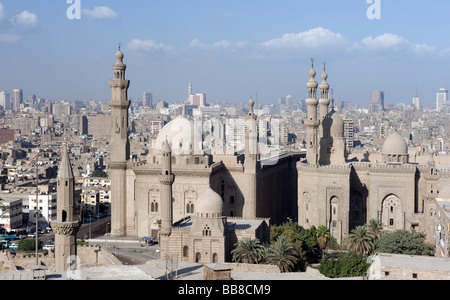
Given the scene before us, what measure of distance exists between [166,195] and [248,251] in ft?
15.1

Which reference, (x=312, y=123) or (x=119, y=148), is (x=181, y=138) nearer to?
(x=119, y=148)

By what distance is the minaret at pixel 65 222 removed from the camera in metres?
22.5

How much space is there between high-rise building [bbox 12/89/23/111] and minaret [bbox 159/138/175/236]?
162m

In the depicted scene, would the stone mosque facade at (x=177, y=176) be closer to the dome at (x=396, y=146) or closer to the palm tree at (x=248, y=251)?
the palm tree at (x=248, y=251)

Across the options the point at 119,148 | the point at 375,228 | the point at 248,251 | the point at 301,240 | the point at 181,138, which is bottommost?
the point at 301,240

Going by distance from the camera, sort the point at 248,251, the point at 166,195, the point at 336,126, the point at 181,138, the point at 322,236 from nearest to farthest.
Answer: the point at 248,251 → the point at 166,195 → the point at 322,236 → the point at 181,138 → the point at 336,126

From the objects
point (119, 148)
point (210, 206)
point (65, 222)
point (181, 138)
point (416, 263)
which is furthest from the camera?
point (119, 148)

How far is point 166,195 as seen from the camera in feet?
95.3

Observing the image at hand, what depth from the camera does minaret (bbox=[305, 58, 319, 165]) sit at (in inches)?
1416

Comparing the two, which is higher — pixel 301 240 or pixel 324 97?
pixel 324 97

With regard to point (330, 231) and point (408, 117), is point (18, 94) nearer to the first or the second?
point (408, 117)

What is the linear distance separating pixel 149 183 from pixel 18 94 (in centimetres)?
16267

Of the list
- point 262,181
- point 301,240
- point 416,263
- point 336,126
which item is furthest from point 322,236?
point 416,263
